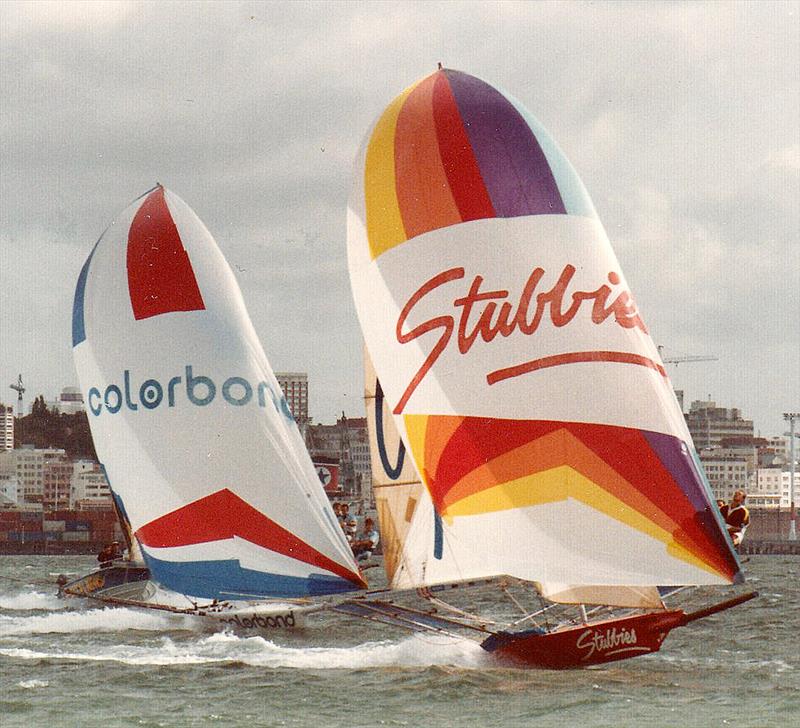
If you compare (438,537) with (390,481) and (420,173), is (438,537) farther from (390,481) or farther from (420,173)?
(420,173)

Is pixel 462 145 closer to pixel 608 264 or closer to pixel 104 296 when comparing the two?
pixel 608 264

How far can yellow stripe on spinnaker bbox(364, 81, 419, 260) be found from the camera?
64.0 feet

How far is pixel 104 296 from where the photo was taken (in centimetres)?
2527

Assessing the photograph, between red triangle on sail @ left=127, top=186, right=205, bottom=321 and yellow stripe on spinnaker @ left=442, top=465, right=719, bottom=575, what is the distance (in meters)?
7.37

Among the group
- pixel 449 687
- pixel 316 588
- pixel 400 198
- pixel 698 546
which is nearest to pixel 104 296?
pixel 316 588

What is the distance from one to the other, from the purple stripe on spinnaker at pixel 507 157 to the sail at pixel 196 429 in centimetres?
674

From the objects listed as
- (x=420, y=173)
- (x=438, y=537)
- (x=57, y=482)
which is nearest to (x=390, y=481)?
(x=438, y=537)

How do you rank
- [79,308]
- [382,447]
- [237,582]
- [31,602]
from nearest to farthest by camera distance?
[382,447] → [237,582] → [79,308] → [31,602]

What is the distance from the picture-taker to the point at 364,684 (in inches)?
820

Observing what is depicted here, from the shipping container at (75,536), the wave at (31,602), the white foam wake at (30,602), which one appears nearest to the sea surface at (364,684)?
the wave at (31,602)

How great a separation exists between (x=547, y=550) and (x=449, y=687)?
2549mm

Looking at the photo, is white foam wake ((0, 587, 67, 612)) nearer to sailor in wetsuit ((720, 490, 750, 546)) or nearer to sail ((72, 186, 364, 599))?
sail ((72, 186, 364, 599))

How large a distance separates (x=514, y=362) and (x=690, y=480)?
2.37m

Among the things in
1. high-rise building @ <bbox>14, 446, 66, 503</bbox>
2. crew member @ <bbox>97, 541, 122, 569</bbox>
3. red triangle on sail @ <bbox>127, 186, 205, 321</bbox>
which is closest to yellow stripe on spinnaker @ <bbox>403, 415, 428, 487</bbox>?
red triangle on sail @ <bbox>127, 186, 205, 321</bbox>
